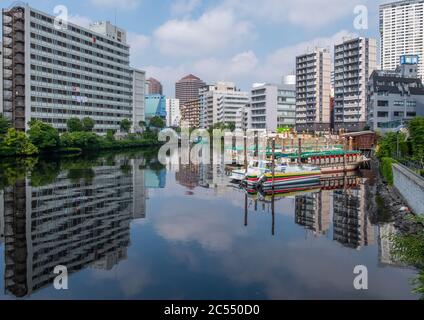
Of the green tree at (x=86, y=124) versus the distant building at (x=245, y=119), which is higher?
the distant building at (x=245, y=119)

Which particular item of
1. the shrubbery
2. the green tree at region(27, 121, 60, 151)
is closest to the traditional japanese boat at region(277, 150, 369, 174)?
the shrubbery

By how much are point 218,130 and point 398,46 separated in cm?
10046

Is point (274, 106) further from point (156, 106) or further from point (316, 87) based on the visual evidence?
point (156, 106)

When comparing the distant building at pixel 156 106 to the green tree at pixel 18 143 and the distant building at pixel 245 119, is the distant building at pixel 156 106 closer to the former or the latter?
the distant building at pixel 245 119

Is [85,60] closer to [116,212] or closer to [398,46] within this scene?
[116,212]

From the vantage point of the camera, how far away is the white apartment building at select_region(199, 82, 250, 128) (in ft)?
495

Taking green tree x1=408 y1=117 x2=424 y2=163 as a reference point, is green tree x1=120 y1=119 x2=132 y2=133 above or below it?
above

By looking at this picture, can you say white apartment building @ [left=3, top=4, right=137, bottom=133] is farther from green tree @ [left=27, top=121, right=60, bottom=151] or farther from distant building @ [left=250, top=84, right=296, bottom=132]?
distant building @ [left=250, top=84, right=296, bottom=132]

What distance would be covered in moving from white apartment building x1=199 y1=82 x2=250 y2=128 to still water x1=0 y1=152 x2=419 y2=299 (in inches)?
4508

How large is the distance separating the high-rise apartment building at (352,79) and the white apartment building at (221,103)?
5939cm

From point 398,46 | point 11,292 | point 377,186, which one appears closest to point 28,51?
point 377,186

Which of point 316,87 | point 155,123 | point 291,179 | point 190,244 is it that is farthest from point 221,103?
point 190,244

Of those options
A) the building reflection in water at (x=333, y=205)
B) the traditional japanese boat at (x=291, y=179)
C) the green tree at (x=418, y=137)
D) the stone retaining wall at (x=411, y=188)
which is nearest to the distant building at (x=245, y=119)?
the building reflection in water at (x=333, y=205)

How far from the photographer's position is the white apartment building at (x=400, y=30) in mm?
164375
